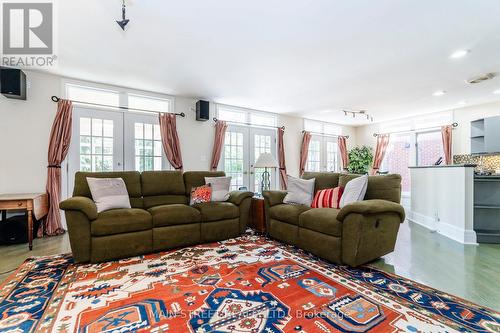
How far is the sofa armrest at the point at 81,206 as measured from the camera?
2.44 m

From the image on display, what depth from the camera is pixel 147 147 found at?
457cm

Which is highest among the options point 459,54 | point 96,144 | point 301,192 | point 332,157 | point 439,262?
point 459,54

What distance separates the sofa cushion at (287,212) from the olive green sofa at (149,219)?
0.50 metres

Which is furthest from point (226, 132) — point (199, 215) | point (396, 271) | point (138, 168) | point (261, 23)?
point (396, 271)

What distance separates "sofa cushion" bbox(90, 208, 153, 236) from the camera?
8.36 ft

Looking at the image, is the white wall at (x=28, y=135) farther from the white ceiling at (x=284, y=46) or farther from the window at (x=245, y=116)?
the window at (x=245, y=116)

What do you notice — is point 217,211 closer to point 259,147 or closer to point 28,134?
point 259,147

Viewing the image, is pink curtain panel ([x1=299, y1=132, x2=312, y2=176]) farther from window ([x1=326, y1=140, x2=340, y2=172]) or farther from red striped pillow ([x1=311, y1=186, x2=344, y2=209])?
red striped pillow ([x1=311, y1=186, x2=344, y2=209])

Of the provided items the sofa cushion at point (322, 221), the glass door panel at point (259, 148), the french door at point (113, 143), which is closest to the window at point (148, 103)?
the french door at point (113, 143)

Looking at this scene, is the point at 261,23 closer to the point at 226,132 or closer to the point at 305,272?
the point at 305,272

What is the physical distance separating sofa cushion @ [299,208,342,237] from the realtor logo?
344cm

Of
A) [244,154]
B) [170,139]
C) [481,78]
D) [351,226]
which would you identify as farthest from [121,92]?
[481,78]

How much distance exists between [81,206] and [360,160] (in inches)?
288

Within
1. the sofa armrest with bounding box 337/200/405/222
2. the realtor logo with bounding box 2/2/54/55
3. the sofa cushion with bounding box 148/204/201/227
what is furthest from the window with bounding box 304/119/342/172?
the realtor logo with bounding box 2/2/54/55
